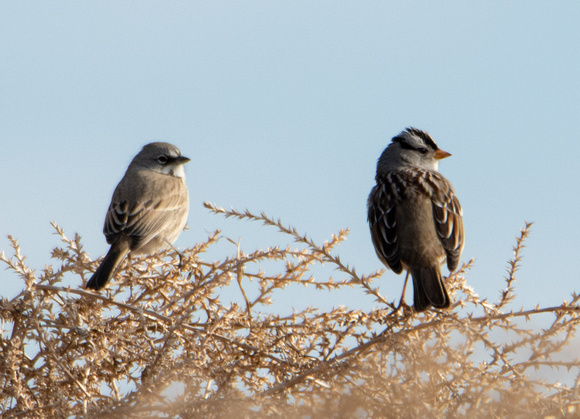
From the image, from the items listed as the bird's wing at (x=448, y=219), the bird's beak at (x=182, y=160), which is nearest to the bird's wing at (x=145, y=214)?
the bird's beak at (x=182, y=160)

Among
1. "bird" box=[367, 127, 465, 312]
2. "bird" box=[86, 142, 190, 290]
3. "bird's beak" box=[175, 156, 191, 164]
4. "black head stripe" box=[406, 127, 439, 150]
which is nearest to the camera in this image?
"bird" box=[367, 127, 465, 312]

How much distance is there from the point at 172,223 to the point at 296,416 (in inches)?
194

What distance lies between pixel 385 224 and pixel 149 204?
2675 mm

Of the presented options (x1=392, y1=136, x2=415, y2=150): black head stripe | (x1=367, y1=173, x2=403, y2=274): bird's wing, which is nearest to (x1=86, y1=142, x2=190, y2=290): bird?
(x1=367, y1=173, x2=403, y2=274): bird's wing

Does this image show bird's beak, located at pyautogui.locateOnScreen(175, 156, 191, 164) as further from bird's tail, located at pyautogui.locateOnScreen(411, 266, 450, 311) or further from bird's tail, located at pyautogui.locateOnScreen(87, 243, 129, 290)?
bird's tail, located at pyautogui.locateOnScreen(411, 266, 450, 311)

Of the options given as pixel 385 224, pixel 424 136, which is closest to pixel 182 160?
pixel 424 136

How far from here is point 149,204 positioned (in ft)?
25.2

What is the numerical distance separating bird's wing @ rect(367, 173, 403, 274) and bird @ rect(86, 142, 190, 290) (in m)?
2.11

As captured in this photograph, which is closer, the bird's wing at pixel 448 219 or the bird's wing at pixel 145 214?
the bird's wing at pixel 448 219

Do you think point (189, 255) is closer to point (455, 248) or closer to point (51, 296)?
point (51, 296)

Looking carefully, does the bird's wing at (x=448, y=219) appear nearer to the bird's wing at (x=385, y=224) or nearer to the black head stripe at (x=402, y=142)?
the bird's wing at (x=385, y=224)

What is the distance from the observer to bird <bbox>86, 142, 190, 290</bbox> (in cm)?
714

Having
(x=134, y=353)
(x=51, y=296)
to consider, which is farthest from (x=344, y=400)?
(x=51, y=296)

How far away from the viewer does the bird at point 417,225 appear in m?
5.74
